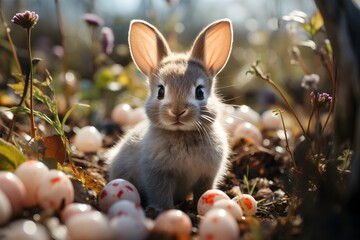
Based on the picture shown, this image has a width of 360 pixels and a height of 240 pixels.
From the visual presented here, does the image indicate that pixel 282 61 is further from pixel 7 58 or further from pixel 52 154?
pixel 52 154

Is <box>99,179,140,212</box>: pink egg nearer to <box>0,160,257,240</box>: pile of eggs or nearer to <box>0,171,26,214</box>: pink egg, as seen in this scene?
<box>0,160,257,240</box>: pile of eggs

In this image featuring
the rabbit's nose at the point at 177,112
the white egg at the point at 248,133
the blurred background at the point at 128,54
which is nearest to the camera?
the rabbit's nose at the point at 177,112

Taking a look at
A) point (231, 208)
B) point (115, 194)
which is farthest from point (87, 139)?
point (231, 208)

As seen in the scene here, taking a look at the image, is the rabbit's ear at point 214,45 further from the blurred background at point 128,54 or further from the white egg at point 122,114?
the white egg at point 122,114

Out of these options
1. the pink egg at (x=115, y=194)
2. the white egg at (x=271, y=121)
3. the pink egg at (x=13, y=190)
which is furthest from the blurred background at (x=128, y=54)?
the pink egg at (x=13, y=190)

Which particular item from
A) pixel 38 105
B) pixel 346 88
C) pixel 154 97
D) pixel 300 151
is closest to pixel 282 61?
pixel 38 105

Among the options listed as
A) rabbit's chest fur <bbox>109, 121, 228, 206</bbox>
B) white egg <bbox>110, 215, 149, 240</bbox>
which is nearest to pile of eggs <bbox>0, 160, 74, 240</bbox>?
white egg <bbox>110, 215, 149, 240</bbox>
